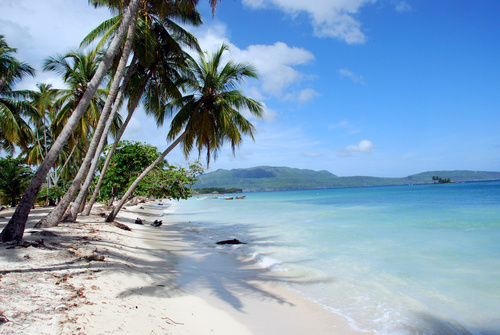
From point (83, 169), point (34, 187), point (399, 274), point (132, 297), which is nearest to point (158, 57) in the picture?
point (83, 169)

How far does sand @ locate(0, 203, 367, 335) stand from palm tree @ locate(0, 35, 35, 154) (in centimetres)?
1032

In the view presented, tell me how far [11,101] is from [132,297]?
16.1 metres

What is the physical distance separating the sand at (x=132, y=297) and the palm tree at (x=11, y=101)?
10.3m

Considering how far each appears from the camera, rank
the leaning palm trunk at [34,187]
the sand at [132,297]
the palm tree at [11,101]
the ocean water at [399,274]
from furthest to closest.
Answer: the palm tree at [11,101] < the leaning palm trunk at [34,187] < the ocean water at [399,274] < the sand at [132,297]

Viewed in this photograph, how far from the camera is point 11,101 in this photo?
1462 centimetres

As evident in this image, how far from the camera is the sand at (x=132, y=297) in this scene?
2.81 meters

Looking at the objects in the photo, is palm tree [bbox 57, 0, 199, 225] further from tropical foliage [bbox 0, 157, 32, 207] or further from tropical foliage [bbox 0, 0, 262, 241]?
tropical foliage [bbox 0, 157, 32, 207]

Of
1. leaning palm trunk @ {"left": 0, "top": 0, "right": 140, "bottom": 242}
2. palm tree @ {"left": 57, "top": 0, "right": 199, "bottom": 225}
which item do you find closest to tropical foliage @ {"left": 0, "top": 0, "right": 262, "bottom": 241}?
palm tree @ {"left": 57, "top": 0, "right": 199, "bottom": 225}

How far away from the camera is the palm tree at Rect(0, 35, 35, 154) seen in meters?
12.4

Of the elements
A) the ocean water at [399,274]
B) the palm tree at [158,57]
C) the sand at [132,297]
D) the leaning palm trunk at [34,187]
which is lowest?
the ocean water at [399,274]

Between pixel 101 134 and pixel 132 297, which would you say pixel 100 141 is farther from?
Answer: pixel 132 297

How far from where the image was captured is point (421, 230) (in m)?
12.9

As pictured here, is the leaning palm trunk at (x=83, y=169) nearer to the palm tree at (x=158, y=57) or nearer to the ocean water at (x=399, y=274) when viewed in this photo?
the palm tree at (x=158, y=57)

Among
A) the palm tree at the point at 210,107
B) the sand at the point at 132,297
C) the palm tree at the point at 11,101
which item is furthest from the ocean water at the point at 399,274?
the palm tree at the point at 11,101
